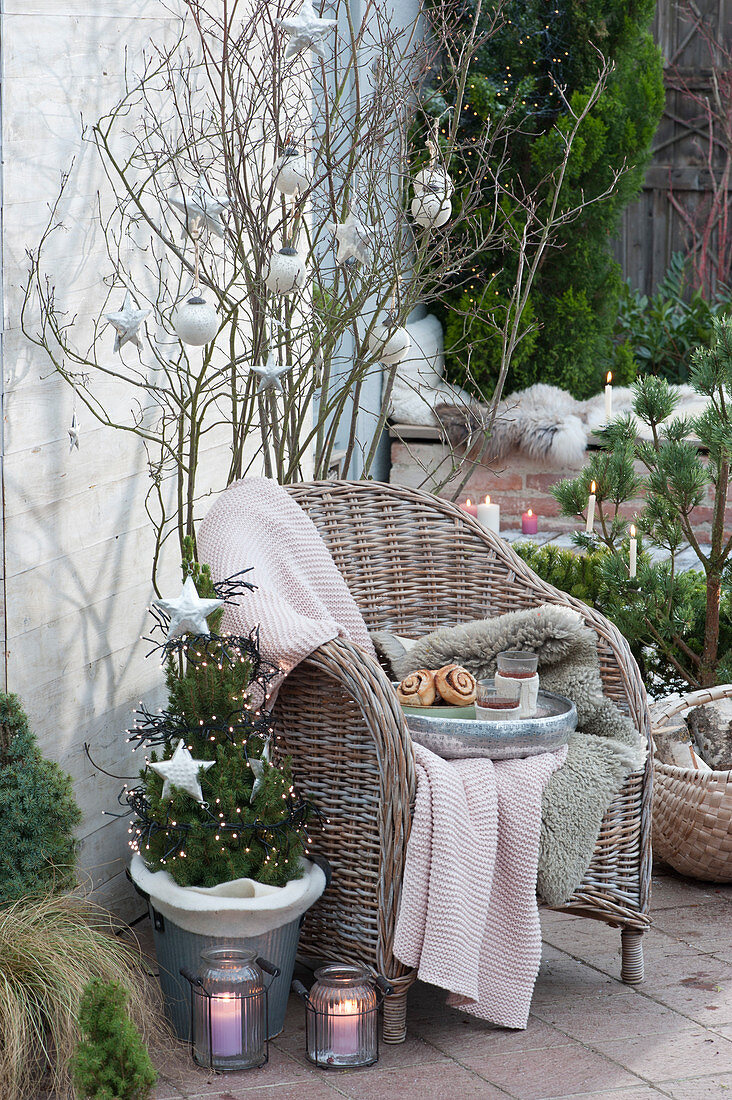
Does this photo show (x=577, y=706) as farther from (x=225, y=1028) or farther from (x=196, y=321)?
(x=196, y=321)

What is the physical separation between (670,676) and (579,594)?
347 millimetres

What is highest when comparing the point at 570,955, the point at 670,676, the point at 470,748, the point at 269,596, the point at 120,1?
the point at 120,1

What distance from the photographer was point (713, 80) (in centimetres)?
722

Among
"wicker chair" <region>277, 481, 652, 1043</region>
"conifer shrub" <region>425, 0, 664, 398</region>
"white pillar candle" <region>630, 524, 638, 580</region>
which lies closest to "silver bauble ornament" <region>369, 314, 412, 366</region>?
"wicker chair" <region>277, 481, 652, 1043</region>

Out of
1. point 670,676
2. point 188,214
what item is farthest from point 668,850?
point 188,214

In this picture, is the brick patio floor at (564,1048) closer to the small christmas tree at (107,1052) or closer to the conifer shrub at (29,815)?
the small christmas tree at (107,1052)

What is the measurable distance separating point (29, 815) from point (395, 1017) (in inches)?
28.7

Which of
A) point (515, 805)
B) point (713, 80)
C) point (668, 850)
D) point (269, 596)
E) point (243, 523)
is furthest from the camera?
point (713, 80)

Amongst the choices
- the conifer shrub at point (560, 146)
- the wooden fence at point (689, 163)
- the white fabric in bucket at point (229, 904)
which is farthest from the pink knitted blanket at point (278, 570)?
the wooden fence at point (689, 163)

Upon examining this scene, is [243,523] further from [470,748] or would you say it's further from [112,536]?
[470,748]

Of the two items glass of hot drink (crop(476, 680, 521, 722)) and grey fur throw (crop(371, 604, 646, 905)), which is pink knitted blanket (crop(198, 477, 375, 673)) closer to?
grey fur throw (crop(371, 604, 646, 905))

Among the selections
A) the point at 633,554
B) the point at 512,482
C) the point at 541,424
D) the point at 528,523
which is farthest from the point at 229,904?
the point at 512,482

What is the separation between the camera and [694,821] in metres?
2.87

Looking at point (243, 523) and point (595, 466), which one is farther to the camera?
point (595, 466)
